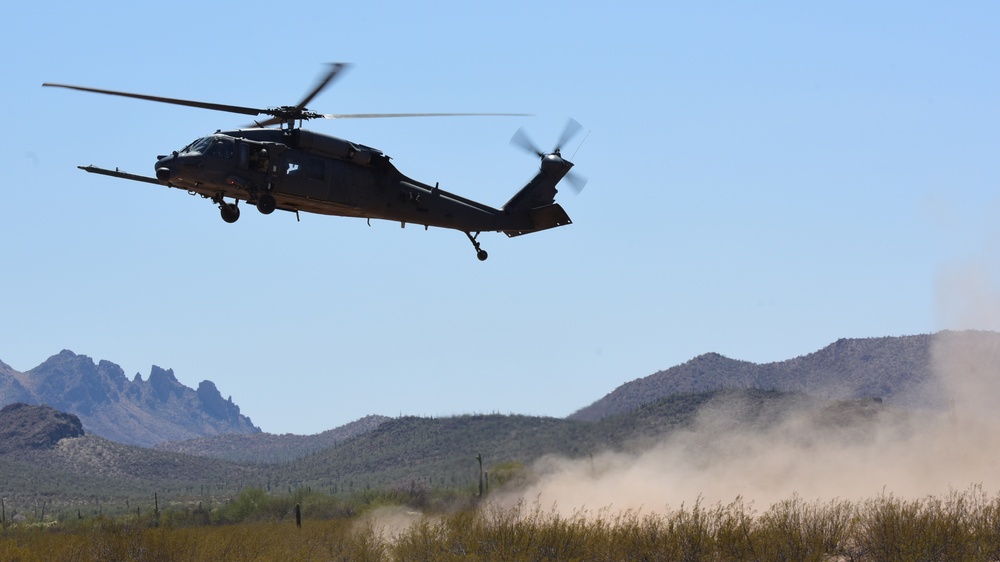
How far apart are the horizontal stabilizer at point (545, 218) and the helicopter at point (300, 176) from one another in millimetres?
1697

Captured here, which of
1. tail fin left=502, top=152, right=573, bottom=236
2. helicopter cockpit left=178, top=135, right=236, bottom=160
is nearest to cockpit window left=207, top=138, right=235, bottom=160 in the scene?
helicopter cockpit left=178, top=135, right=236, bottom=160

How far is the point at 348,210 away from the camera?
33312 mm

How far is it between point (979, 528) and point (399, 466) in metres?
93.4

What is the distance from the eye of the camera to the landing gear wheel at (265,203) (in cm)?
3109

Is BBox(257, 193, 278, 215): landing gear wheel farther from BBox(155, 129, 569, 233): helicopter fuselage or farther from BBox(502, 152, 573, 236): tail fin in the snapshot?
BBox(502, 152, 573, 236): tail fin

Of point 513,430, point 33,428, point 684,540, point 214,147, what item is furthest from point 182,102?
point 33,428

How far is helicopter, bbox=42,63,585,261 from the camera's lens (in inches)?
1198

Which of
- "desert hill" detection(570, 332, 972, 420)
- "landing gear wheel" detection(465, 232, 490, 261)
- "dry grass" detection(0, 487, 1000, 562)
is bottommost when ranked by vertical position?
"dry grass" detection(0, 487, 1000, 562)

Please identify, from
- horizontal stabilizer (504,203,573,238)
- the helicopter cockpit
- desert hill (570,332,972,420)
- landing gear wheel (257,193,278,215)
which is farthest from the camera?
desert hill (570,332,972,420)

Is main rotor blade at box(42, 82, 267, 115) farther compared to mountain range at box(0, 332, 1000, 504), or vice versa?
mountain range at box(0, 332, 1000, 504)

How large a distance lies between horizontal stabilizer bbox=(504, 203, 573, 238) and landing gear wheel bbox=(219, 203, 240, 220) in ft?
30.4

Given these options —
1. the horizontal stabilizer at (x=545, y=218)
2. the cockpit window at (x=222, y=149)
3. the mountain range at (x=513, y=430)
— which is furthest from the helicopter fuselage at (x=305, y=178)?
the mountain range at (x=513, y=430)

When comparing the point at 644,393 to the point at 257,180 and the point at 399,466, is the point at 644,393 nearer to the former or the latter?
the point at 399,466

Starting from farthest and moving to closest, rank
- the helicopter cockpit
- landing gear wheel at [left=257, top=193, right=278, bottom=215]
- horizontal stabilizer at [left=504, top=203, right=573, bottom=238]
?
horizontal stabilizer at [left=504, top=203, right=573, bottom=238] < landing gear wheel at [left=257, top=193, right=278, bottom=215] < the helicopter cockpit
